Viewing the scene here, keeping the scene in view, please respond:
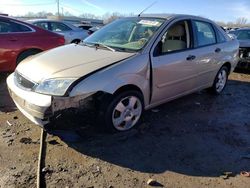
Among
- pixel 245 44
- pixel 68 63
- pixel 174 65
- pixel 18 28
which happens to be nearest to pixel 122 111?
pixel 68 63

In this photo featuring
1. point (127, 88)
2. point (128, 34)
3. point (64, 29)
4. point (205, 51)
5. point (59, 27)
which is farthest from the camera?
point (64, 29)

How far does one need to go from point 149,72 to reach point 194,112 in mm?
1529

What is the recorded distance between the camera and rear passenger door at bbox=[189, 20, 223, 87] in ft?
18.7

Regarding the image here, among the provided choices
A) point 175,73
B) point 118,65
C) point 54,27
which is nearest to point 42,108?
point 118,65

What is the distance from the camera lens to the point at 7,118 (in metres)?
5.05

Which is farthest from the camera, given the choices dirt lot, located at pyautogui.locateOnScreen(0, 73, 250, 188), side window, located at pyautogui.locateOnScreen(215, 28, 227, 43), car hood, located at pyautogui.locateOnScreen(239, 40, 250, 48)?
car hood, located at pyautogui.locateOnScreen(239, 40, 250, 48)

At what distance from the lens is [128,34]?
5168 mm

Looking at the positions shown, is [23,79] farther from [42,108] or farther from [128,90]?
[128,90]

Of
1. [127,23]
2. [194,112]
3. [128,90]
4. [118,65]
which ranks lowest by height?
[194,112]

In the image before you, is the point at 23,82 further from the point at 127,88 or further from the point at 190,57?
the point at 190,57

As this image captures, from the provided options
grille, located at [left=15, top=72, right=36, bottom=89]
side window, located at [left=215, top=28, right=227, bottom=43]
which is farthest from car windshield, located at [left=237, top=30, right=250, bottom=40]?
grille, located at [left=15, top=72, right=36, bottom=89]

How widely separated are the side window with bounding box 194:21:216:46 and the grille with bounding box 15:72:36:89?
9.97 feet

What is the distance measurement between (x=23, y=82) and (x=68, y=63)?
0.64 metres

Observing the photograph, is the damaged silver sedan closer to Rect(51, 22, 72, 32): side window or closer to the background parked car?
the background parked car
